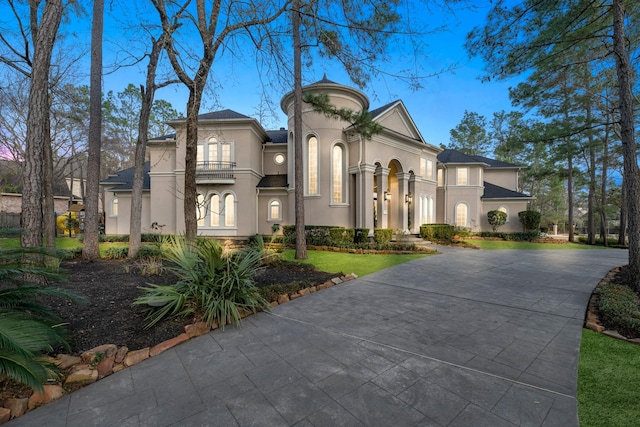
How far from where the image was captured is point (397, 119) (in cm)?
1750

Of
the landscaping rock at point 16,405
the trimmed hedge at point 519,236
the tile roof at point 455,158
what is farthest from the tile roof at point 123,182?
the trimmed hedge at point 519,236

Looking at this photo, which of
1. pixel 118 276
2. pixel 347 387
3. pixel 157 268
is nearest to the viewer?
pixel 347 387

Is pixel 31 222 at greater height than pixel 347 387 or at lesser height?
greater

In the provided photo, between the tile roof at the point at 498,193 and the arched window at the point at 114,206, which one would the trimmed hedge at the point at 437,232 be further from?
the arched window at the point at 114,206

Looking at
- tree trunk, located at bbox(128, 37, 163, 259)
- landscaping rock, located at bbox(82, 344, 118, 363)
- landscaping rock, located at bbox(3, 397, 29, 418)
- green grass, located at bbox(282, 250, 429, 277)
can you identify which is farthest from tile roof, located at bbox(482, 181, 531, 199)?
landscaping rock, located at bbox(3, 397, 29, 418)

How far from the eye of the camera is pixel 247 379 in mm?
2693

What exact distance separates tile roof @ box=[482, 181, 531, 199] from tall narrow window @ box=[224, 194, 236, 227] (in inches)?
747

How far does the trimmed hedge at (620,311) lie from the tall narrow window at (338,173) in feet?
36.6

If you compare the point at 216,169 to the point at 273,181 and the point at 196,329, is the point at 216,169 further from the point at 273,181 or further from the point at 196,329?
the point at 196,329

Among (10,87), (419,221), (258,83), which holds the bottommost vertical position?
(419,221)

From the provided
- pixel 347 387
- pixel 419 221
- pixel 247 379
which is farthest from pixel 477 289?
pixel 419 221

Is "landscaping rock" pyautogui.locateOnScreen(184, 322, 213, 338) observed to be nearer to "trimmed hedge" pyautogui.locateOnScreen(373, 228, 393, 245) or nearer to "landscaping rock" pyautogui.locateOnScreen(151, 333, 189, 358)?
"landscaping rock" pyautogui.locateOnScreen(151, 333, 189, 358)

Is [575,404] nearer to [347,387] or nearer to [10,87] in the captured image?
[347,387]

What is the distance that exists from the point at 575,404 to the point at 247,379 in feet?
9.88
